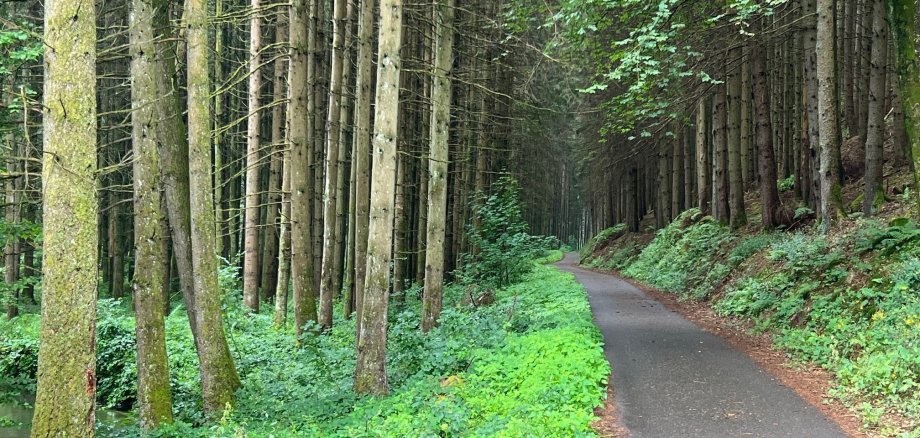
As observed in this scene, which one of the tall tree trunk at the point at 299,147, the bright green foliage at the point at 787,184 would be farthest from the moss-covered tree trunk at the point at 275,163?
the bright green foliage at the point at 787,184

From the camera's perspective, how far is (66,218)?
4.73 metres

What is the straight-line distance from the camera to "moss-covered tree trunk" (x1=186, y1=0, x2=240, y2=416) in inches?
292

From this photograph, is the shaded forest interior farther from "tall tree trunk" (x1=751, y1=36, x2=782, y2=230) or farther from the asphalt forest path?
the asphalt forest path

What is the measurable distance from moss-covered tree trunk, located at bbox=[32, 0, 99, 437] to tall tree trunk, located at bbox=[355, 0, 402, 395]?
3.31 m

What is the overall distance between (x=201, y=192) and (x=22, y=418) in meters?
6.37

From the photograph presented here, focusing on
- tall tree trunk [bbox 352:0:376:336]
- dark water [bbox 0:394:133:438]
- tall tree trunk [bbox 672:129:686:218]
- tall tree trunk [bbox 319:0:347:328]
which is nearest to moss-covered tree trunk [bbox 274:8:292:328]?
tall tree trunk [bbox 319:0:347:328]

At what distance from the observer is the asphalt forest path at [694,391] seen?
593 centimetres

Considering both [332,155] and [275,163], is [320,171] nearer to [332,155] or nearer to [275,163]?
[275,163]

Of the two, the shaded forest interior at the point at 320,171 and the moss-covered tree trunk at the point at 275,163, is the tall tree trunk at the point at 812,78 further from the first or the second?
the moss-covered tree trunk at the point at 275,163

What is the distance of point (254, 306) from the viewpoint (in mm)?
14289

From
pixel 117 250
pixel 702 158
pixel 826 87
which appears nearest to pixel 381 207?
pixel 826 87

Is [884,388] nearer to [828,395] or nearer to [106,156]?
[828,395]

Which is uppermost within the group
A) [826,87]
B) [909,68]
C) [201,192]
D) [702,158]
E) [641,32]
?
[641,32]

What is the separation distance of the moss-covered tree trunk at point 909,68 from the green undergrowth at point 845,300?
1482mm
